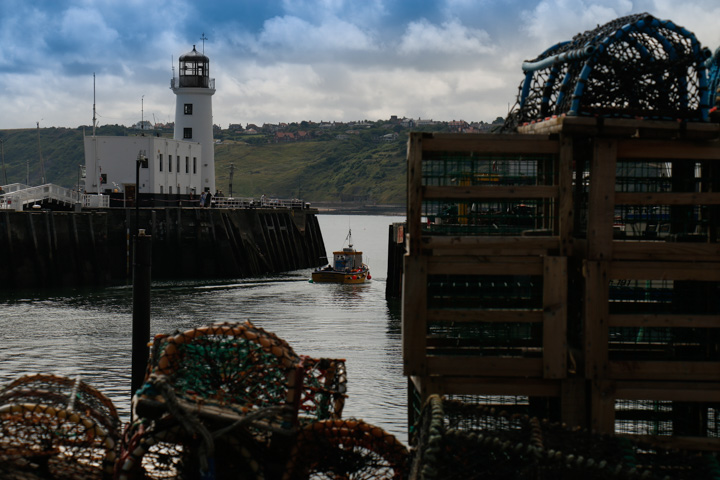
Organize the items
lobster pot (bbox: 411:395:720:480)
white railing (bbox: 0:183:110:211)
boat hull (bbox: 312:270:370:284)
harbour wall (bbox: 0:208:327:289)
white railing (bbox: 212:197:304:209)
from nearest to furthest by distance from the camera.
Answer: lobster pot (bbox: 411:395:720:480) < harbour wall (bbox: 0:208:327:289) < white railing (bbox: 0:183:110:211) < boat hull (bbox: 312:270:370:284) < white railing (bbox: 212:197:304:209)

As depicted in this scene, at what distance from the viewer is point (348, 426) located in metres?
7.86

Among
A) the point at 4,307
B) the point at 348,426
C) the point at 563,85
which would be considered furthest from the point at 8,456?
the point at 4,307

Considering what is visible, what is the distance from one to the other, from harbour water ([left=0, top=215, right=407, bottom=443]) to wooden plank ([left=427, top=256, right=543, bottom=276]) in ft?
28.8

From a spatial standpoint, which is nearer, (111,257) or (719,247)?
(719,247)

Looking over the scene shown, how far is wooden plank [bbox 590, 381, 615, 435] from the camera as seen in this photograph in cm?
764

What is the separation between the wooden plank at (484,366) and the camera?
7.73m

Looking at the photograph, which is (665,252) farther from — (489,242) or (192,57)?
(192,57)

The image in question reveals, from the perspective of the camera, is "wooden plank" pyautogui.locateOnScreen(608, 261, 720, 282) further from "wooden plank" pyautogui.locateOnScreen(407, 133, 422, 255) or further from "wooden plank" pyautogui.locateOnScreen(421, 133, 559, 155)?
"wooden plank" pyautogui.locateOnScreen(407, 133, 422, 255)

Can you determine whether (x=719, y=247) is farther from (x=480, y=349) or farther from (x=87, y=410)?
(x=87, y=410)

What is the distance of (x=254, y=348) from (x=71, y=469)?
1.86 meters

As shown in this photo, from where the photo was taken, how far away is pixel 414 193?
770 cm

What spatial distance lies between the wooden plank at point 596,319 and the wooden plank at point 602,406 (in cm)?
8

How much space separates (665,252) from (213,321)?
26697 mm

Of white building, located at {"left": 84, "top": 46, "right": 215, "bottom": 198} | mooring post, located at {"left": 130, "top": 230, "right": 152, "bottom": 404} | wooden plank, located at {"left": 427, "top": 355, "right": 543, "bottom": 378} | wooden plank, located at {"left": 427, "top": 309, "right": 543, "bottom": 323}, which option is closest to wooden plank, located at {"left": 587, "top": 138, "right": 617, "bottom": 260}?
wooden plank, located at {"left": 427, "top": 309, "right": 543, "bottom": 323}
